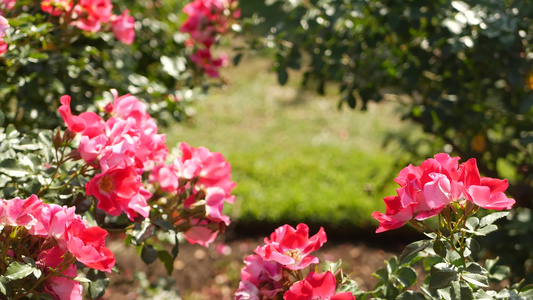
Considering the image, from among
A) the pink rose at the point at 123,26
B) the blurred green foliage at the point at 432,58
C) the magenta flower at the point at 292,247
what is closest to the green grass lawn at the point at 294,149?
the blurred green foliage at the point at 432,58

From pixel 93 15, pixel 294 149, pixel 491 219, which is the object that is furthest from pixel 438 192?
pixel 294 149

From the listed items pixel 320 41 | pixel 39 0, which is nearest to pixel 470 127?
pixel 320 41

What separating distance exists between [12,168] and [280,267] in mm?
544

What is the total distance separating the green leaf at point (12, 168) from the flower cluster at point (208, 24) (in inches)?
36.6

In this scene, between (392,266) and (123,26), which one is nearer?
(392,266)

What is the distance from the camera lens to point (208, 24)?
192cm

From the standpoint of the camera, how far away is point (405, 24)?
1899mm

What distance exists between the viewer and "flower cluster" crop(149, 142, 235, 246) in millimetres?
1154

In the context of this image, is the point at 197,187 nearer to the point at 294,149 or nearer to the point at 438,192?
the point at 438,192

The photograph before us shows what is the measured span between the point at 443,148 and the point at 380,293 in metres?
1.60

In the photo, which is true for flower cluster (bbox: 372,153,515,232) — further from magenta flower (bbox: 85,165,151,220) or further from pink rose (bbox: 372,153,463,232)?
magenta flower (bbox: 85,165,151,220)

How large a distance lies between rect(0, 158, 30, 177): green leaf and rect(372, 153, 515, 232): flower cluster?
2.21ft

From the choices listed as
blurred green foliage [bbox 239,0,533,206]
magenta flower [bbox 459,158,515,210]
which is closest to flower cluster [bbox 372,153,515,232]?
magenta flower [bbox 459,158,515,210]

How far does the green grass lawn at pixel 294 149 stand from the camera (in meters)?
3.61
